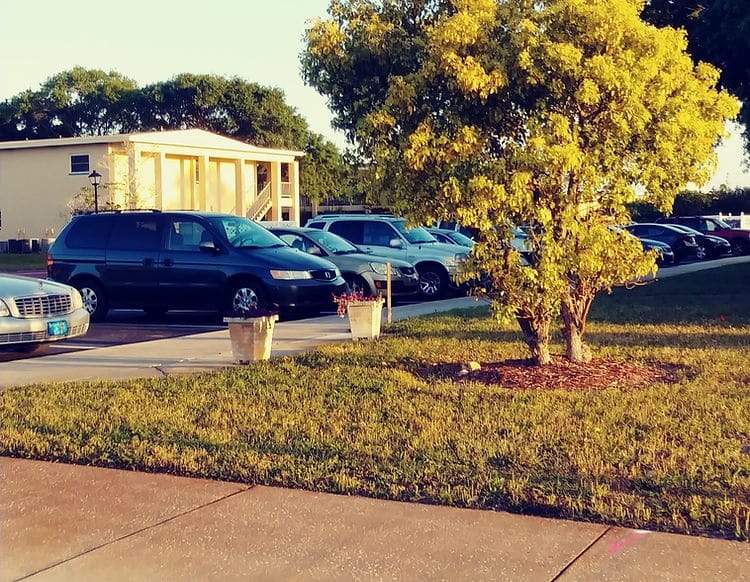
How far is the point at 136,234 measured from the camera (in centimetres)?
1628

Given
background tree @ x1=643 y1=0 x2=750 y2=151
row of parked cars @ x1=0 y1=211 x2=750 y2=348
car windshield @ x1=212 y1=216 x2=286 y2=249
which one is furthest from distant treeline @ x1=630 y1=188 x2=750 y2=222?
car windshield @ x1=212 y1=216 x2=286 y2=249

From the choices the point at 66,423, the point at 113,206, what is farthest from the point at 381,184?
the point at 113,206

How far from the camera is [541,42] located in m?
8.70

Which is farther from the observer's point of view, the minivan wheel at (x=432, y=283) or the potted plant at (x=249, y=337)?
A: the minivan wheel at (x=432, y=283)

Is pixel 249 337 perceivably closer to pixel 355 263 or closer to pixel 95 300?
pixel 95 300

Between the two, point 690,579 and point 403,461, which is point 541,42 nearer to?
point 403,461

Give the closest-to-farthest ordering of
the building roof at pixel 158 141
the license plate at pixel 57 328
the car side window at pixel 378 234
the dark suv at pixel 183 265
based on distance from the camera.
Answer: the license plate at pixel 57 328 → the dark suv at pixel 183 265 → the car side window at pixel 378 234 → the building roof at pixel 158 141

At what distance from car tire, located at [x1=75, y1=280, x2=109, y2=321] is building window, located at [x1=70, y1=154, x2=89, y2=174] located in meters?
29.7

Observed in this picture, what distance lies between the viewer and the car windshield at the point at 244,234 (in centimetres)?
1577

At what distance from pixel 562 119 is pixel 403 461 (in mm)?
3782

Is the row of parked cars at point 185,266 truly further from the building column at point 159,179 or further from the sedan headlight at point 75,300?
the building column at point 159,179

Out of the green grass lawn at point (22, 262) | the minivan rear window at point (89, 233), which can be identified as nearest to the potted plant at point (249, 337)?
the minivan rear window at point (89, 233)

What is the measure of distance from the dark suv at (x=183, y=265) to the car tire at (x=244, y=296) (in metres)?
0.02

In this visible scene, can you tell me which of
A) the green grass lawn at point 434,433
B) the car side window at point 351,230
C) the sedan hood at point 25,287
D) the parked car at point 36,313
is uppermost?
the car side window at point 351,230
